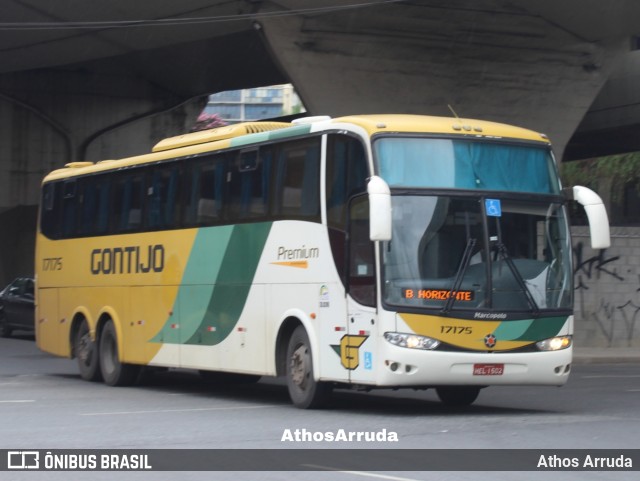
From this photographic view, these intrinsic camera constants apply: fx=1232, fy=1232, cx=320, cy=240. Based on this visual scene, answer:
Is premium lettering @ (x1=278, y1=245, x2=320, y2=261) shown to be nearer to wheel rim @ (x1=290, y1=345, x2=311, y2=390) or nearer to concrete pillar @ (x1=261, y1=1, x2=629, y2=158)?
wheel rim @ (x1=290, y1=345, x2=311, y2=390)

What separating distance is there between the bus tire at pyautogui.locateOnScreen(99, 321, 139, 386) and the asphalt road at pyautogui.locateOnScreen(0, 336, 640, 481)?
0.29 m

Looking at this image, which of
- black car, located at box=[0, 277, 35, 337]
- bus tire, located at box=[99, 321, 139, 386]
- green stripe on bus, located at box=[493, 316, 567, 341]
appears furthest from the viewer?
black car, located at box=[0, 277, 35, 337]

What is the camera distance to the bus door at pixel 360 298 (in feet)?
43.8

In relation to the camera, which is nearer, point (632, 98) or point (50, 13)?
point (50, 13)

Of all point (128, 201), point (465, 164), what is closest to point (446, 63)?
point (128, 201)

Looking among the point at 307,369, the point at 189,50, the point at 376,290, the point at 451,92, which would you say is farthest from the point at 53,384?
the point at 189,50

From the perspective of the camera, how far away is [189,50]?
33.4m

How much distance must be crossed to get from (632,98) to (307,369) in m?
22.7

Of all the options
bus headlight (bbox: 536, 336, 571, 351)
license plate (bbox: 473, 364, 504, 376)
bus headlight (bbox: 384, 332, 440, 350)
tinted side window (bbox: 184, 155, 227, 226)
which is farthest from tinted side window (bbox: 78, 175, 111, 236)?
bus headlight (bbox: 536, 336, 571, 351)

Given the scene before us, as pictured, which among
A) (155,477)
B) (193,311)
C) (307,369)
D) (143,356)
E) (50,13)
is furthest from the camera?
(50,13)

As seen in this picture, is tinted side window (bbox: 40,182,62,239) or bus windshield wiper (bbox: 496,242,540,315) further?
tinted side window (bbox: 40,182,62,239)

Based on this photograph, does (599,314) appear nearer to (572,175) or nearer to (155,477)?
(155,477)

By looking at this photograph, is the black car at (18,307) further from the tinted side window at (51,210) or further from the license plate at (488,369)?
the license plate at (488,369)

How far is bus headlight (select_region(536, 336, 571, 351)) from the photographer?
13.8 m
